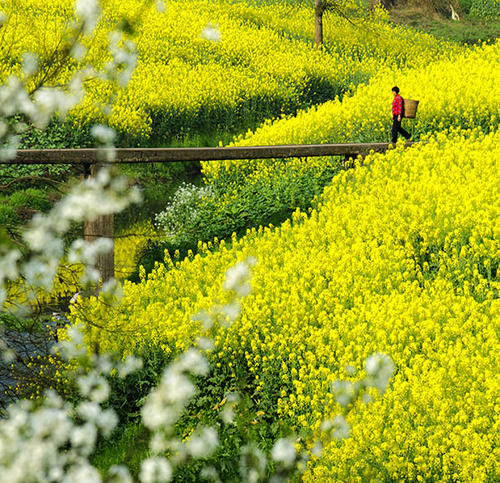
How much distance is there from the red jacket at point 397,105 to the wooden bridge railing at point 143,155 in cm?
90

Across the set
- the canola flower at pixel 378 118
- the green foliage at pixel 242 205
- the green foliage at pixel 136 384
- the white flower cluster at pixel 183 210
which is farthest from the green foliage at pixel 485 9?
the green foliage at pixel 136 384

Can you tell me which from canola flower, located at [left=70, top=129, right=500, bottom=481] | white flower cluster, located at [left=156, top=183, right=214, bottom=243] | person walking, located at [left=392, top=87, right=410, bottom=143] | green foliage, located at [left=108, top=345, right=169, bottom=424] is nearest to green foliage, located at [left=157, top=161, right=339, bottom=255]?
white flower cluster, located at [left=156, top=183, right=214, bottom=243]

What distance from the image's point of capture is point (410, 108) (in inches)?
454

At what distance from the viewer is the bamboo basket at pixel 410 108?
11.5m

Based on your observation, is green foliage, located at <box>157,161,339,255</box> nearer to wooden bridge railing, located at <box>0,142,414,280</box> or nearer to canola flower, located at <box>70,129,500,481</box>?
canola flower, located at <box>70,129,500,481</box>

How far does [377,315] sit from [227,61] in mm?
16820

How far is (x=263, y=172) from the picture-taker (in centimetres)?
1216

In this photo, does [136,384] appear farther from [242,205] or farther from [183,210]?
[183,210]

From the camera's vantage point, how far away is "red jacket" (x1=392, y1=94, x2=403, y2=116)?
1092 cm

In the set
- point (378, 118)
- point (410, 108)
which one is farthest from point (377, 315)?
point (378, 118)

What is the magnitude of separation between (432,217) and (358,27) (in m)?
19.3

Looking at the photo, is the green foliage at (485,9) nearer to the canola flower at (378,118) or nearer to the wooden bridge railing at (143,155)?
the canola flower at (378,118)

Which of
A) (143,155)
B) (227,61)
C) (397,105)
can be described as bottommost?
(227,61)

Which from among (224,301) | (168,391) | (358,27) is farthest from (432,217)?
(358,27)
